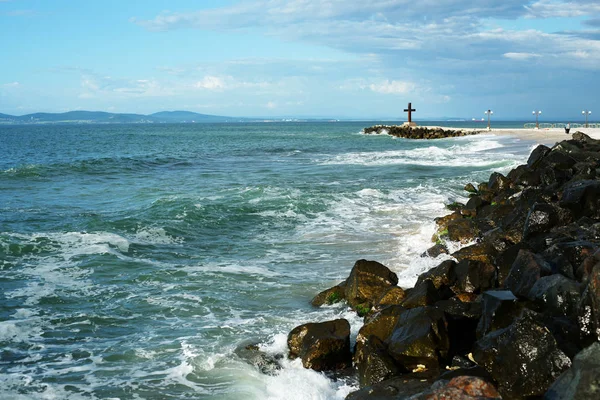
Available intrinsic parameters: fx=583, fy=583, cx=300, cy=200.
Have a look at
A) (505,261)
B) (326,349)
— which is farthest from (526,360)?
(505,261)

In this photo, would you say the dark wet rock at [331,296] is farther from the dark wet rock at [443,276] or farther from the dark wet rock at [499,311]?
the dark wet rock at [499,311]

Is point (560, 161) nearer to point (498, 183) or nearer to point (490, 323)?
point (498, 183)

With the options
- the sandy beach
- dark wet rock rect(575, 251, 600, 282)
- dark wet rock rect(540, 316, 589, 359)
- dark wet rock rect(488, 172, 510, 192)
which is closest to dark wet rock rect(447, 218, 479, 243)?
dark wet rock rect(488, 172, 510, 192)

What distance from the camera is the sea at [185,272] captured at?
7637 millimetres

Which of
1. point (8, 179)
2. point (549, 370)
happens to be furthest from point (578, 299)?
point (8, 179)

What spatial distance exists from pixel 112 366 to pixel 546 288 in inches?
225

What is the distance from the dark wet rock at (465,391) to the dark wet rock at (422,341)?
1.72 meters

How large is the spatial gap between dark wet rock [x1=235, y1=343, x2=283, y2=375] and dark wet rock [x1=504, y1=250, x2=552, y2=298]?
3.21 meters

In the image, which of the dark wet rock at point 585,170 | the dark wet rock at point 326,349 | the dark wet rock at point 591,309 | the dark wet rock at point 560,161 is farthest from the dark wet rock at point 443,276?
the dark wet rock at point 560,161

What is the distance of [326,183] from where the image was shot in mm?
27500

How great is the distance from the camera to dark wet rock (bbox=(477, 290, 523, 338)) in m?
6.43

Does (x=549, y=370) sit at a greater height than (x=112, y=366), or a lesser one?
greater

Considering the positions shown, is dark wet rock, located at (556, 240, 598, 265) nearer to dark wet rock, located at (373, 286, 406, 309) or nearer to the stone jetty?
the stone jetty

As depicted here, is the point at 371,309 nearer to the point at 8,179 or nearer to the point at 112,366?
the point at 112,366
